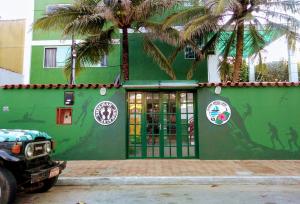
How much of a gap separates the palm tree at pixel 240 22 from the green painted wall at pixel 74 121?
422 cm

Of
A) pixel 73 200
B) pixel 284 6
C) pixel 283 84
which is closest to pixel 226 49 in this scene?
pixel 284 6

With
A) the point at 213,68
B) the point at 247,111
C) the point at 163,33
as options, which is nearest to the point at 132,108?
the point at 163,33

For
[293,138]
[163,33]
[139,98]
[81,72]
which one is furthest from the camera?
[81,72]

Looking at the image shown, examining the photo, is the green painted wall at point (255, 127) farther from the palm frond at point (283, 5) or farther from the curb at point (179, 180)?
the palm frond at point (283, 5)

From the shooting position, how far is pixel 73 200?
21.0ft

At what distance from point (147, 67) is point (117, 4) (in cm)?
421

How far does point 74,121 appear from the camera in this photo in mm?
11109

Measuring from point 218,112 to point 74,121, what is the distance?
16.2ft

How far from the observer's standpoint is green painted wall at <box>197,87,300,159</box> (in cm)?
1082

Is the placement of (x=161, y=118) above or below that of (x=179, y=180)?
above

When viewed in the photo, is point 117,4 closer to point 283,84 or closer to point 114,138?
point 114,138

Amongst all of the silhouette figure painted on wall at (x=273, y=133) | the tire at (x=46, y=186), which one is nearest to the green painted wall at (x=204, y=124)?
the silhouette figure painted on wall at (x=273, y=133)

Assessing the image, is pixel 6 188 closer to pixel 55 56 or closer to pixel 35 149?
pixel 35 149

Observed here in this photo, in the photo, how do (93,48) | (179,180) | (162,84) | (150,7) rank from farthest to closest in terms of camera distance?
(93,48), (150,7), (162,84), (179,180)
